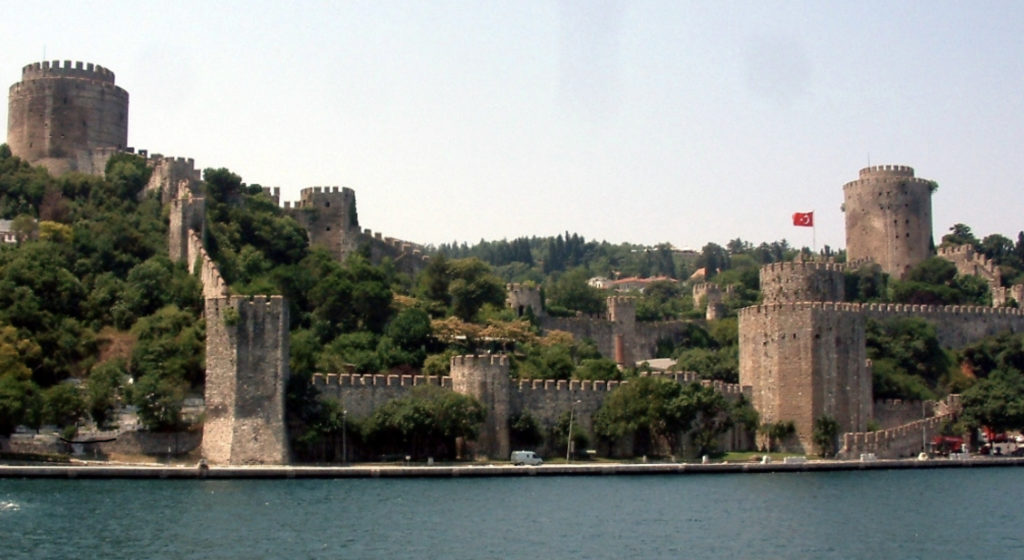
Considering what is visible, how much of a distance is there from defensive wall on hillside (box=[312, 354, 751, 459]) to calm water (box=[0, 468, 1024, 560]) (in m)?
3.84

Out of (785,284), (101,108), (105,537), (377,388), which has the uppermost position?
(101,108)

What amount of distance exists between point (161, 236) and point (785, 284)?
26.3 metres

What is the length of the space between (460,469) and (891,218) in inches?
1518

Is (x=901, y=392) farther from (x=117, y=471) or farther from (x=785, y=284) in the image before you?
(x=117, y=471)

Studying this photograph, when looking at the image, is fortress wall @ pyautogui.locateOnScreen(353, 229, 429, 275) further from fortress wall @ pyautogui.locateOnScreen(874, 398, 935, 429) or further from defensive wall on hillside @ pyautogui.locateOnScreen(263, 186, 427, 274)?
fortress wall @ pyautogui.locateOnScreen(874, 398, 935, 429)

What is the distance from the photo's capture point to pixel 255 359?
167ft

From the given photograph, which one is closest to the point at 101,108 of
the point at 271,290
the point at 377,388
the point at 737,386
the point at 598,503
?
the point at 271,290

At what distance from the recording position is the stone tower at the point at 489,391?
5488 cm

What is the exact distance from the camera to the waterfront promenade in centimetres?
4719

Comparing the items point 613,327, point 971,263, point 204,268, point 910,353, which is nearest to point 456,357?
point 204,268

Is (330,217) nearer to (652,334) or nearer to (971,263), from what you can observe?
(652,334)

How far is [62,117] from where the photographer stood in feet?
221

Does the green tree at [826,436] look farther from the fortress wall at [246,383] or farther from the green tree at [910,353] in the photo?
the fortress wall at [246,383]

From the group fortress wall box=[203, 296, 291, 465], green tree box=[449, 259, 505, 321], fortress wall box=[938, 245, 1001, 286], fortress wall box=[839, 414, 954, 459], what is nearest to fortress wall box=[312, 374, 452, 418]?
fortress wall box=[203, 296, 291, 465]
